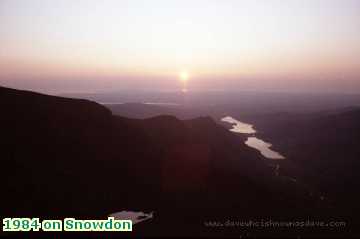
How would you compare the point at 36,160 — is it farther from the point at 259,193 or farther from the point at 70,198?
the point at 259,193

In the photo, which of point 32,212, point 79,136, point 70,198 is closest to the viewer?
point 32,212

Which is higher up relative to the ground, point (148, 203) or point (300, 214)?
point (148, 203)

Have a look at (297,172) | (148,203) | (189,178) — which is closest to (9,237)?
(148,203)

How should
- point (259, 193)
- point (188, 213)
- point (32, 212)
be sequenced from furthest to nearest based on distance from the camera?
point (259, 193) → point (188, 213) → point (32, 212)

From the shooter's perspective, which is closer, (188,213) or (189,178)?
(188,213)

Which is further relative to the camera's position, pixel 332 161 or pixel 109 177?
pixel 332 161

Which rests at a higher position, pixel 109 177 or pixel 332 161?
pixel 109 177

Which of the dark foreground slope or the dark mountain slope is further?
the dark mountain slope

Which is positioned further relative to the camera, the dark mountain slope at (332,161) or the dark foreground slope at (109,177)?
the dark mountain slope at (332,161)
